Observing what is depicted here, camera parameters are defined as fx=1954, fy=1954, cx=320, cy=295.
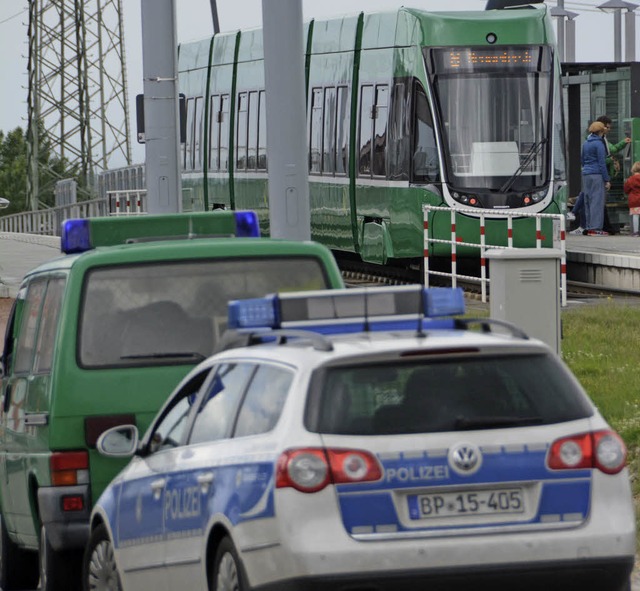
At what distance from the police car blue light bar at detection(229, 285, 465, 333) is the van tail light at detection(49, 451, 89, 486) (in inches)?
66.5

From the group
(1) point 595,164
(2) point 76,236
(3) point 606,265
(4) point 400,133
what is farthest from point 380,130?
(2) point 76,236

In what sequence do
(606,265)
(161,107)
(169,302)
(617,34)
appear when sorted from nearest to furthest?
(169,302) < (161,107) < (606,265) < (617,34)

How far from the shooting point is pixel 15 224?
Result: 245 ft

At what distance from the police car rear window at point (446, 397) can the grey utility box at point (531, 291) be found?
4.88m

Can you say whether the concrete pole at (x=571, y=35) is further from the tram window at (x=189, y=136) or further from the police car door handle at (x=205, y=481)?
the police car door handle at (x=205, y=481)

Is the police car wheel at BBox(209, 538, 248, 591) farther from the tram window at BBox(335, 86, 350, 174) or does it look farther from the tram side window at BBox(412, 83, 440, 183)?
the tram window at BBox(335, 86, 350, 174)

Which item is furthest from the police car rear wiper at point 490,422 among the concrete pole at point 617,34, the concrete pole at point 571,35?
the concrete pole at point 617,34

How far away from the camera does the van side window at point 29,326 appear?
9.87 m

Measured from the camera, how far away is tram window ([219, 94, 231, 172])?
33344 mm

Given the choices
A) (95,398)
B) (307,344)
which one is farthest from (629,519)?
(95,398)

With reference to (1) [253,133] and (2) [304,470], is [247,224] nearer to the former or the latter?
(2) [304,470]

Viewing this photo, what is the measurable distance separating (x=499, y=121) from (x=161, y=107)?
7981mm

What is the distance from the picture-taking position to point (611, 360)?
52.1ft

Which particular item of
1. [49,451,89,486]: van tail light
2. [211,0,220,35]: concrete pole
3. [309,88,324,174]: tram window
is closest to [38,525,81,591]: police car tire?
[49,451,89,486]: van tail light
